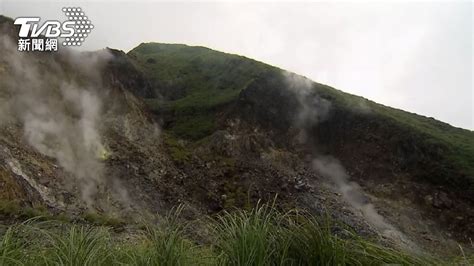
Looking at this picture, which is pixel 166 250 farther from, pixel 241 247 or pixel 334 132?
pixel 334 132

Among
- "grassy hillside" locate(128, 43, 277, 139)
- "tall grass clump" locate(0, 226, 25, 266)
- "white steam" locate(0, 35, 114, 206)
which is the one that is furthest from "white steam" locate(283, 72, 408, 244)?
"tall grass clump" locate(0, 226, 25, 266)

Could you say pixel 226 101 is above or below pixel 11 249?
below

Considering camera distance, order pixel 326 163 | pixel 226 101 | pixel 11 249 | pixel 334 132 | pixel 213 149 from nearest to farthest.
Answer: pixel 11 249, pixel 213 149, pixel 326 163, pixel 334 132, pixel 226 101

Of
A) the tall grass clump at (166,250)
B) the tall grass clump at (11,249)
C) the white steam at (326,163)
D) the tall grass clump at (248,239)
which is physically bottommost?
the white steam at (326,163)

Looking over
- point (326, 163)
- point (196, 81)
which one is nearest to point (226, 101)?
point (196, 81)

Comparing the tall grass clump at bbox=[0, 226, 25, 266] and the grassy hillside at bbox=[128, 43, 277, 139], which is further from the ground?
the tall grass clump at bbox=[0, 226, 25, 266]

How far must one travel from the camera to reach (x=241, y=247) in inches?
159

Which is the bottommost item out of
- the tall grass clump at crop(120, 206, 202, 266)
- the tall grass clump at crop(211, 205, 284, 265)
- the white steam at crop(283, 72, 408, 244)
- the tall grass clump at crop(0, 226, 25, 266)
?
the white steam at crop(283, 72, 408, 244)

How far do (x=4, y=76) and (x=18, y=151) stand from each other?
8.92 metres

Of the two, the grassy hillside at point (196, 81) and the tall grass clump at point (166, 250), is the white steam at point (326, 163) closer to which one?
the grassy hillside at point (196, 81)

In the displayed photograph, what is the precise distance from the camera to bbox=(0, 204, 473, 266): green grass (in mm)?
3877

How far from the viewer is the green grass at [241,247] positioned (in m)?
3.88

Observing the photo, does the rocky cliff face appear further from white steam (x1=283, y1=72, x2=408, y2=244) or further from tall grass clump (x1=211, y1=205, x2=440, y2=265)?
tall grass clump (x1=211, y1=205, x2=440, y2=265)

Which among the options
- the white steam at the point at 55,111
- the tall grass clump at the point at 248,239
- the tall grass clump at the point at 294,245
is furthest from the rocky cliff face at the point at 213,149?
the tall grass clump at the point at 294,245
